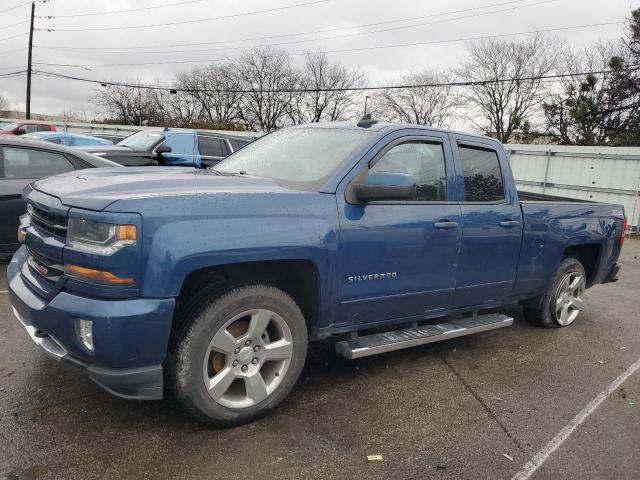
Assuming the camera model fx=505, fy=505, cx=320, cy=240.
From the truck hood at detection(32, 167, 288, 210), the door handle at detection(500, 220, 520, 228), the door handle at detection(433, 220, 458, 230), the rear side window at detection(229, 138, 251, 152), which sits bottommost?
the door handle at detection(500, 220, 520, 228)

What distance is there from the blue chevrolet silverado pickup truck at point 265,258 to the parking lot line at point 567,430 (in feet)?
3.02

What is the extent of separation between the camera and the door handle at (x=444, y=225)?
12.0 ft

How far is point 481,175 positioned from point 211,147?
8.23m

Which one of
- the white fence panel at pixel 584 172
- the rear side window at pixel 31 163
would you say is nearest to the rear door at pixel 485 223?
the rear side window at pixel 31 163

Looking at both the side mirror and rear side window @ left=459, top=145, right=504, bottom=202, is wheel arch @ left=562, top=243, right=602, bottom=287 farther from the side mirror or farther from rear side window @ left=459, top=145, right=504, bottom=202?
the side mirror

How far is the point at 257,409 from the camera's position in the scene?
300cm

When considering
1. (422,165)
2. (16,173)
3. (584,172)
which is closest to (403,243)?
(422,165)

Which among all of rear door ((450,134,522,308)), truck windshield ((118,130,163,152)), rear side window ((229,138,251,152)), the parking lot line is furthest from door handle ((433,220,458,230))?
rear side window ((229,138,251,152))

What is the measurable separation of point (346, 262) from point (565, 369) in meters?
2.36

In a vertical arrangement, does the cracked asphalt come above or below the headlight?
below

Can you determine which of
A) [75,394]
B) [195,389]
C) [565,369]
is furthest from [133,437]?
[565,369]

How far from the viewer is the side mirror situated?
314 centimetres

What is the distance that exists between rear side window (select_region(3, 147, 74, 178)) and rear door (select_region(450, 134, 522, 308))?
15.3 feet

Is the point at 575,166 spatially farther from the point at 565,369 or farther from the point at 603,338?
the point at 565,369
